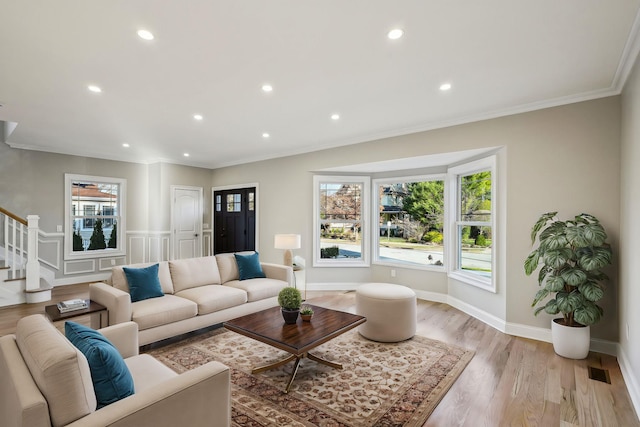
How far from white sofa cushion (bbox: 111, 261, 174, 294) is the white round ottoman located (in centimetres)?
231

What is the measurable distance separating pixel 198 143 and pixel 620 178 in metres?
5.71

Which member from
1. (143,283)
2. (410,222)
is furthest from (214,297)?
(410,222)

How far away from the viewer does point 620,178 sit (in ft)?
10.2

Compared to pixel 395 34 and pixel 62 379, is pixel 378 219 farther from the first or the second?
pixel 62 379

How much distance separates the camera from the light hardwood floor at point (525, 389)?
2191mm

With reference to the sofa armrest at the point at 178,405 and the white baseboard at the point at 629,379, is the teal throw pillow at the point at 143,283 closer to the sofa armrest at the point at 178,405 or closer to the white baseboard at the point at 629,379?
the sofa armrest at the point at 178,405

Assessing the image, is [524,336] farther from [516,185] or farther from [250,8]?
[250,8]

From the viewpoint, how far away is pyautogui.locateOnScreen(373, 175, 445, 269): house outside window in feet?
17.4

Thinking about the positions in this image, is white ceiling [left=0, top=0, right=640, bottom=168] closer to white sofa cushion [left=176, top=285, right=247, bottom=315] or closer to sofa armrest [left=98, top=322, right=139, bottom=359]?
sofa armrest [left=98, top=322, right=139, bottom=359]

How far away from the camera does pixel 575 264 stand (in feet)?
10.5

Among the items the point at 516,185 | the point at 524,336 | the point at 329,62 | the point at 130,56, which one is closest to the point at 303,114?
the point at 329,62

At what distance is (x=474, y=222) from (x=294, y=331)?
125 inches

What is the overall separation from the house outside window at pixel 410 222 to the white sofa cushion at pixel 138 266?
11.5 feet

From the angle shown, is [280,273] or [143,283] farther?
[280,273]
